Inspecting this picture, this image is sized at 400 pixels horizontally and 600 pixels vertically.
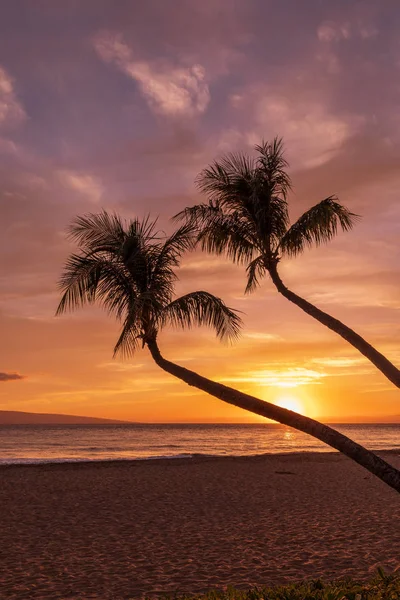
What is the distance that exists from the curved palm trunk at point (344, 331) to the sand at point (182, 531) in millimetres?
4519

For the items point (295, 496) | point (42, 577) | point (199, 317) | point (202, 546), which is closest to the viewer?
point (199, 317)

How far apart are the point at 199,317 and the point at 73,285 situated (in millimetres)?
2678

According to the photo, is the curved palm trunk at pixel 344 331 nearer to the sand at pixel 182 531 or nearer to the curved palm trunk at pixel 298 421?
the curved palm trunk at pixel 298 421

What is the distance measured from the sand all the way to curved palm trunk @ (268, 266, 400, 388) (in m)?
4.52

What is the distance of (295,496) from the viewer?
898 inches

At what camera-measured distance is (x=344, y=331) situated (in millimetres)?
10180

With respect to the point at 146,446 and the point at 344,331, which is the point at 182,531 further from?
the point at 146,446

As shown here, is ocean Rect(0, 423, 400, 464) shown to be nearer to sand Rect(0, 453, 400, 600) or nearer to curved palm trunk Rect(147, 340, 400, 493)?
sand Rect(0, 453, 400, 600)

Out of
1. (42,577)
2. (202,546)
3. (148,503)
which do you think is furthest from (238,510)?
(42,577)

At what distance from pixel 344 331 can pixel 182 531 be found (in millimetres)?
8753

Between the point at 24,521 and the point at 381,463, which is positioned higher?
the point at 381,463

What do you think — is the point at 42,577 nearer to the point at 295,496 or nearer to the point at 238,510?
the point at 238,510

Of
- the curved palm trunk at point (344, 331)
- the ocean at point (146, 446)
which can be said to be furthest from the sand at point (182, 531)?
the ocean at point (146, 446)

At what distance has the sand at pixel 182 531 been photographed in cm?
1154
